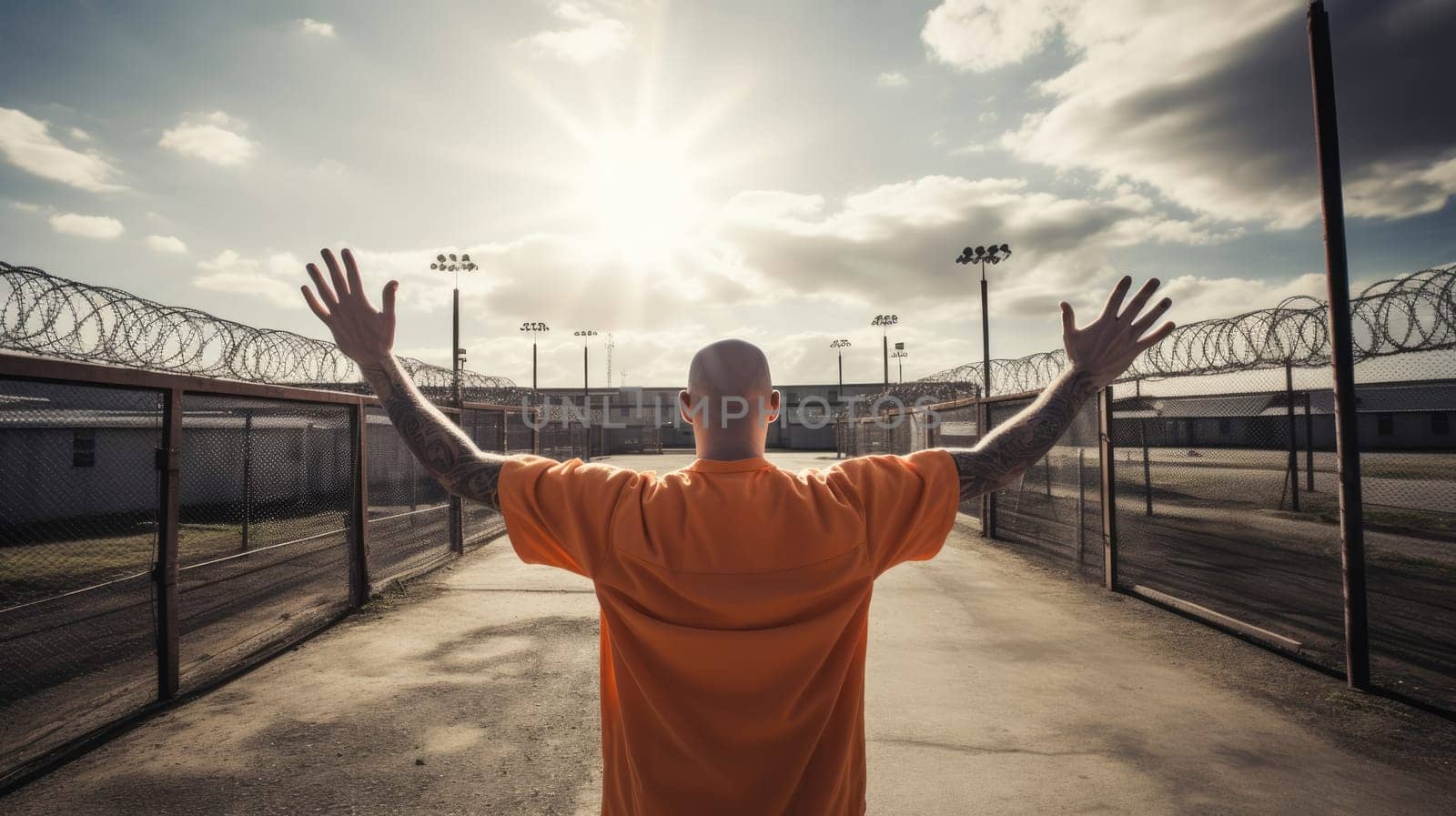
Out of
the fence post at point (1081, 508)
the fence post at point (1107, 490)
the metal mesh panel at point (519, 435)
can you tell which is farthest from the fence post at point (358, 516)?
the fence post at point (1081, 508)

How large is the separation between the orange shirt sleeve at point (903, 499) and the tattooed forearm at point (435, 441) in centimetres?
92

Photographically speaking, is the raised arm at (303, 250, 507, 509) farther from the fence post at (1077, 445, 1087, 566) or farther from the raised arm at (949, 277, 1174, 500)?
the fence post at (1077, 445, 1087, 566)

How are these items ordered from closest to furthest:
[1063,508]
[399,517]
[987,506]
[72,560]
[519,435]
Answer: [399,517], [72,560], [987,506], [1063,508], [519,435]

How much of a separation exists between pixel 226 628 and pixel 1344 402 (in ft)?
35.2

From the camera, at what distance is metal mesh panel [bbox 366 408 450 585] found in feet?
31.2

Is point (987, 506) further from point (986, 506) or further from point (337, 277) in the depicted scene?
point (337, 277)

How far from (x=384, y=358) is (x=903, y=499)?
5.09 ft

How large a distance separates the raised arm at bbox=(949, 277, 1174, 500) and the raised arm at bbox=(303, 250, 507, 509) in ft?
4.59

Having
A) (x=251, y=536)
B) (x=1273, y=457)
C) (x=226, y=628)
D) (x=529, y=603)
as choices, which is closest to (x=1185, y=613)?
(x=529, y=603)

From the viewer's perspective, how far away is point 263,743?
416 cm

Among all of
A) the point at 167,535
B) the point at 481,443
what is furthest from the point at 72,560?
the point at 167,535

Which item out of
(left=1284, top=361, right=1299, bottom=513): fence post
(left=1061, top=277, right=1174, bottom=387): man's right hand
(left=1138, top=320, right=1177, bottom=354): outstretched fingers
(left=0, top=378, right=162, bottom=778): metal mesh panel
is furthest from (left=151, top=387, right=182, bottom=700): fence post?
(left=1284, top=361, right=1299, bottom=513): fence post

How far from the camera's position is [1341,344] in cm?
512

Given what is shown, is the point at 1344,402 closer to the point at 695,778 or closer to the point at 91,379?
the point at 695,778
